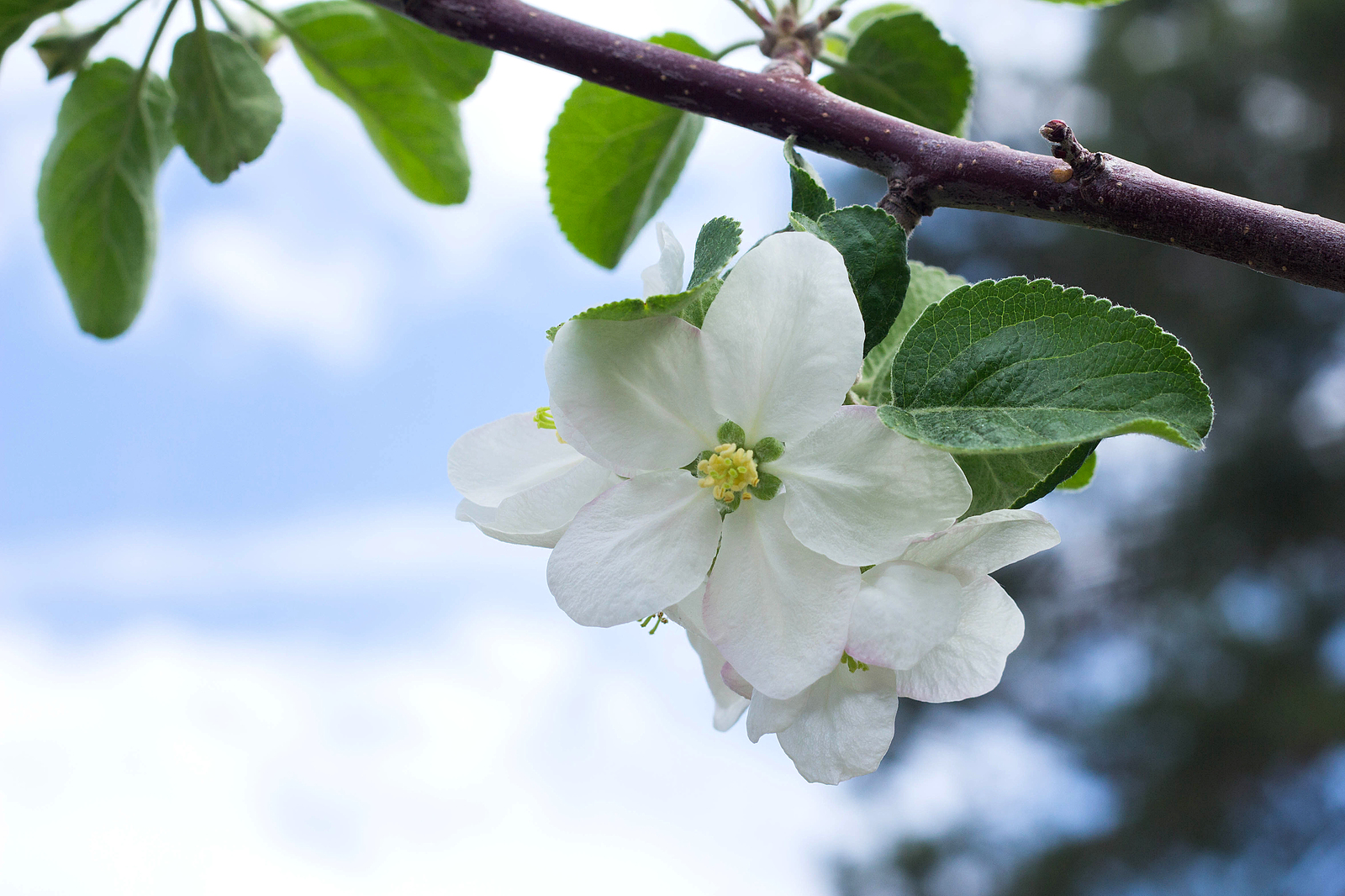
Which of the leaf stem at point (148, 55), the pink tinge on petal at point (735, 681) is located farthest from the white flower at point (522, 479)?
the leaf stem at point (148, 55)

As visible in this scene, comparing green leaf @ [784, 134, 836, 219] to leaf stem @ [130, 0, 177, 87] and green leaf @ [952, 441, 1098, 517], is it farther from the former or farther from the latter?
leaf stem @ [130, 0, 177, 87]

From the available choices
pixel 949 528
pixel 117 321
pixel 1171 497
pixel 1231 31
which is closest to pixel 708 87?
pixel 949 528

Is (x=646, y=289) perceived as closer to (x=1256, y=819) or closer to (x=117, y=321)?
(x=117, y=321)

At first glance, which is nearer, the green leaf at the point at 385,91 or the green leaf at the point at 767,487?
the green leaf at the point at 767,487

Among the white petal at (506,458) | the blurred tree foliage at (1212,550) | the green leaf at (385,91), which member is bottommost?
the white petal at (506,458)

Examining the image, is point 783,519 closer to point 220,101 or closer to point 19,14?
point 220,101

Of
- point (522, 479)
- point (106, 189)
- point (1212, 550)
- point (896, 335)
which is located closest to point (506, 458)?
point (522, 479)

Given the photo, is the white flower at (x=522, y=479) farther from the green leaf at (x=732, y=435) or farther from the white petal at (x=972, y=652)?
the white petal at (x=972, y=652)
